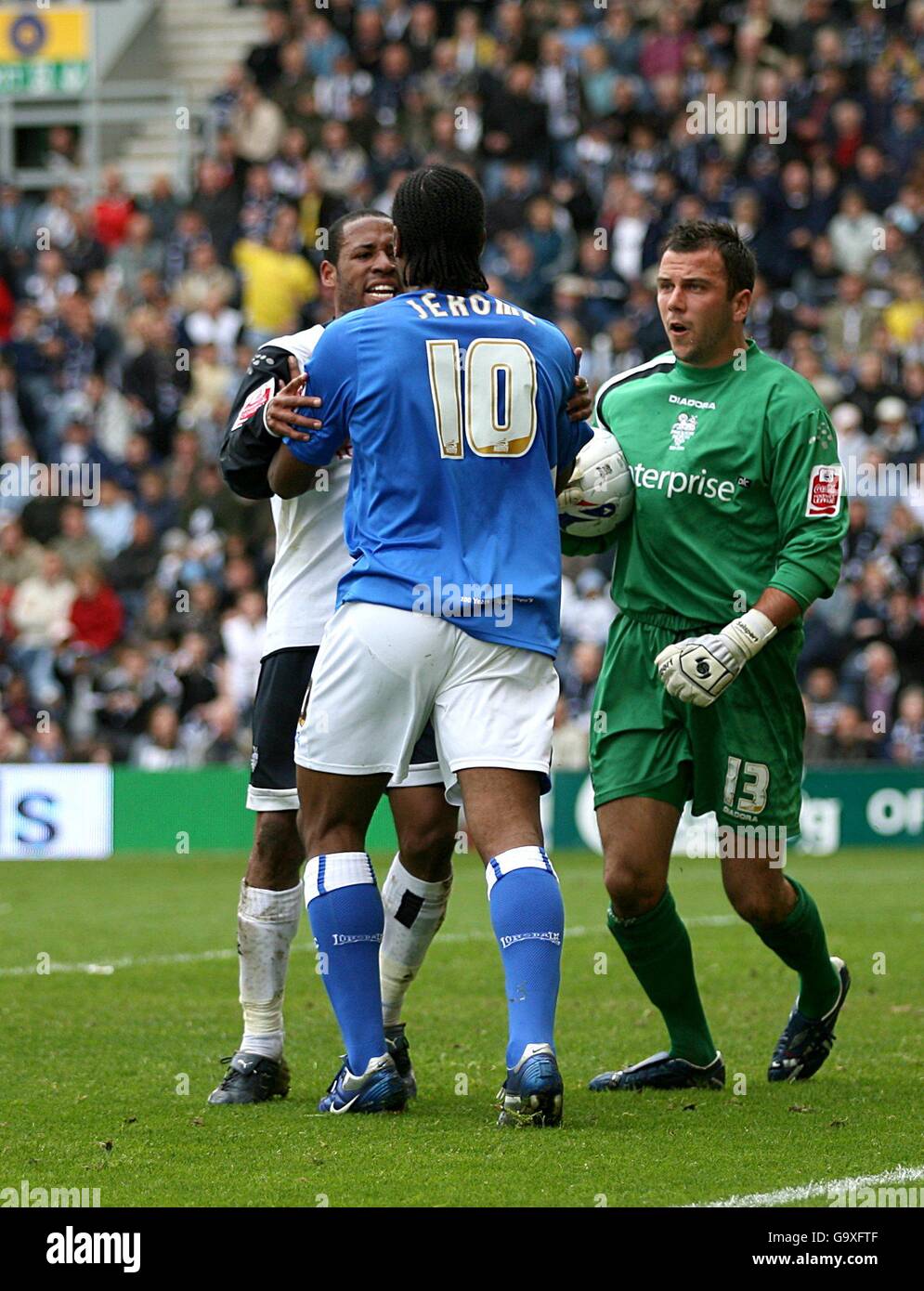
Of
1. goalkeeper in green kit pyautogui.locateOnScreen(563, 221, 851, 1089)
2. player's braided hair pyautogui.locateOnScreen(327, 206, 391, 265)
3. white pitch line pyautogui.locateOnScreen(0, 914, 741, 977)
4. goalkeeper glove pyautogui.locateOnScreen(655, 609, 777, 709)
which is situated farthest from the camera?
white pitch line pyautogui.locateOnScreen(0, 914, 741, 977)

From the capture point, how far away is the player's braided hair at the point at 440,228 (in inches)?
218

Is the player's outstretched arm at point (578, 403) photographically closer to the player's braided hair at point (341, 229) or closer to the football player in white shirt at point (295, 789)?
the football player in white shirt at point (295, 789)

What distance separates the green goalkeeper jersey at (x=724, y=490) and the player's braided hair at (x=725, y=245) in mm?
Answer: 228

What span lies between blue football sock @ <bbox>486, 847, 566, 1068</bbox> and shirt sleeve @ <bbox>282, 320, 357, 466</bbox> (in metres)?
1.17

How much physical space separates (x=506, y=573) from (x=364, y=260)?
122 centimetres

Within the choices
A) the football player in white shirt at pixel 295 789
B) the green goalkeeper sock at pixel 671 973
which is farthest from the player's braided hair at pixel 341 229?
the green goalkeeper sock at pixel 671 973

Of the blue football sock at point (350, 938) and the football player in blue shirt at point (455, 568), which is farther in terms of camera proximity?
the blue football sock at point (350, 938)

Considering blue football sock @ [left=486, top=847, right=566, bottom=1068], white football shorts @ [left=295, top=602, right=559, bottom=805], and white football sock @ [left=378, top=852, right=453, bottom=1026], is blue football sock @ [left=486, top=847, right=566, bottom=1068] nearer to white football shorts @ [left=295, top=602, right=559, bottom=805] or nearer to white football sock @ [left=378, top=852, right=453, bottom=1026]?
white football shorts @ [left=295, top=602, right=559, bottom=805]

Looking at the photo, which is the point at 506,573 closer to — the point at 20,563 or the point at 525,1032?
the point at 525,1032

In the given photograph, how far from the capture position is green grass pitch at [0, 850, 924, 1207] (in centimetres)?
483

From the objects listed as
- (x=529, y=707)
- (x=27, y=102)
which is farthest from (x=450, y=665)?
(x=27, y=102)

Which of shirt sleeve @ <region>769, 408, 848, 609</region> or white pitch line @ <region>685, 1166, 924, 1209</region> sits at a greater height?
shirt sleeve @ <region>769, 408, 848, 609</region>

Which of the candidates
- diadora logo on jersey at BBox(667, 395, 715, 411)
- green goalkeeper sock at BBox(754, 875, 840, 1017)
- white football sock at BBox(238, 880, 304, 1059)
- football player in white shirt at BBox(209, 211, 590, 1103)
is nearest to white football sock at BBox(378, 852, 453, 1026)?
football player in white shirt at BBox(209, 211, 590, 1103)

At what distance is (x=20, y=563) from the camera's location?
20250 mm
